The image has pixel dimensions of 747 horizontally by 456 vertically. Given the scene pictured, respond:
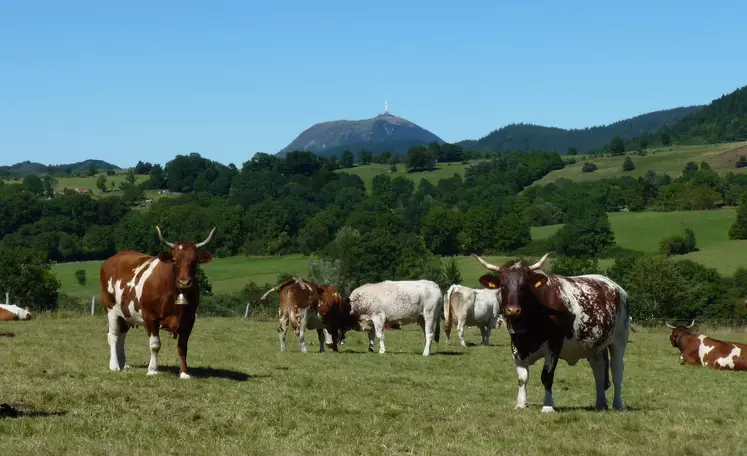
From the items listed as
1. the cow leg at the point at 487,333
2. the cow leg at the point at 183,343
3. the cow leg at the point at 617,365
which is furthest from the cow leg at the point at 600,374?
the cow leg at the point at 487,333

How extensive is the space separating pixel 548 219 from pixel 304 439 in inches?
6641

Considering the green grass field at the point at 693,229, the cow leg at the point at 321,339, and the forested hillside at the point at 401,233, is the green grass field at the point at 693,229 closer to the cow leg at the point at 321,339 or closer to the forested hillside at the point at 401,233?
the forested hillside at the point at 401,233

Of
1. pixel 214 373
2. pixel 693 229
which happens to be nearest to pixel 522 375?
pixel 214 373

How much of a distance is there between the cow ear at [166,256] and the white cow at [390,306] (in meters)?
12.8

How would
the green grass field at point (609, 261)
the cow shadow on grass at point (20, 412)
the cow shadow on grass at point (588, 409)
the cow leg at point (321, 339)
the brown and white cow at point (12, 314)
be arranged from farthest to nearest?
1. the green grass field at point (609, 261)
2. the brown and white cow at point (12, 314)
3. the cow leg at point (321, 339)
4. the cow shadow on grass at point (588, 409)
5. the cow shadow on grass at point (20, 412)

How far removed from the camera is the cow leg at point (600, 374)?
53.9ft

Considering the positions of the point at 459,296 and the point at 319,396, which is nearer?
the point at 319,396

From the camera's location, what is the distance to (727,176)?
191 metres

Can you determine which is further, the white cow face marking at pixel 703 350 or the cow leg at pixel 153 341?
the white cow face marking at pixel 703 350

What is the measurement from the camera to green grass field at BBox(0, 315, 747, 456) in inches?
481

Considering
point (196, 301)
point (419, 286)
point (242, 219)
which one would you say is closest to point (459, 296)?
point (419, 286)

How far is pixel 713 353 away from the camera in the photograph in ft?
96.2

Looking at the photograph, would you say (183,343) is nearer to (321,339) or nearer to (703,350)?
(321,339)

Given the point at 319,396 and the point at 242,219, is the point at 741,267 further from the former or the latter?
the point at 319,396
